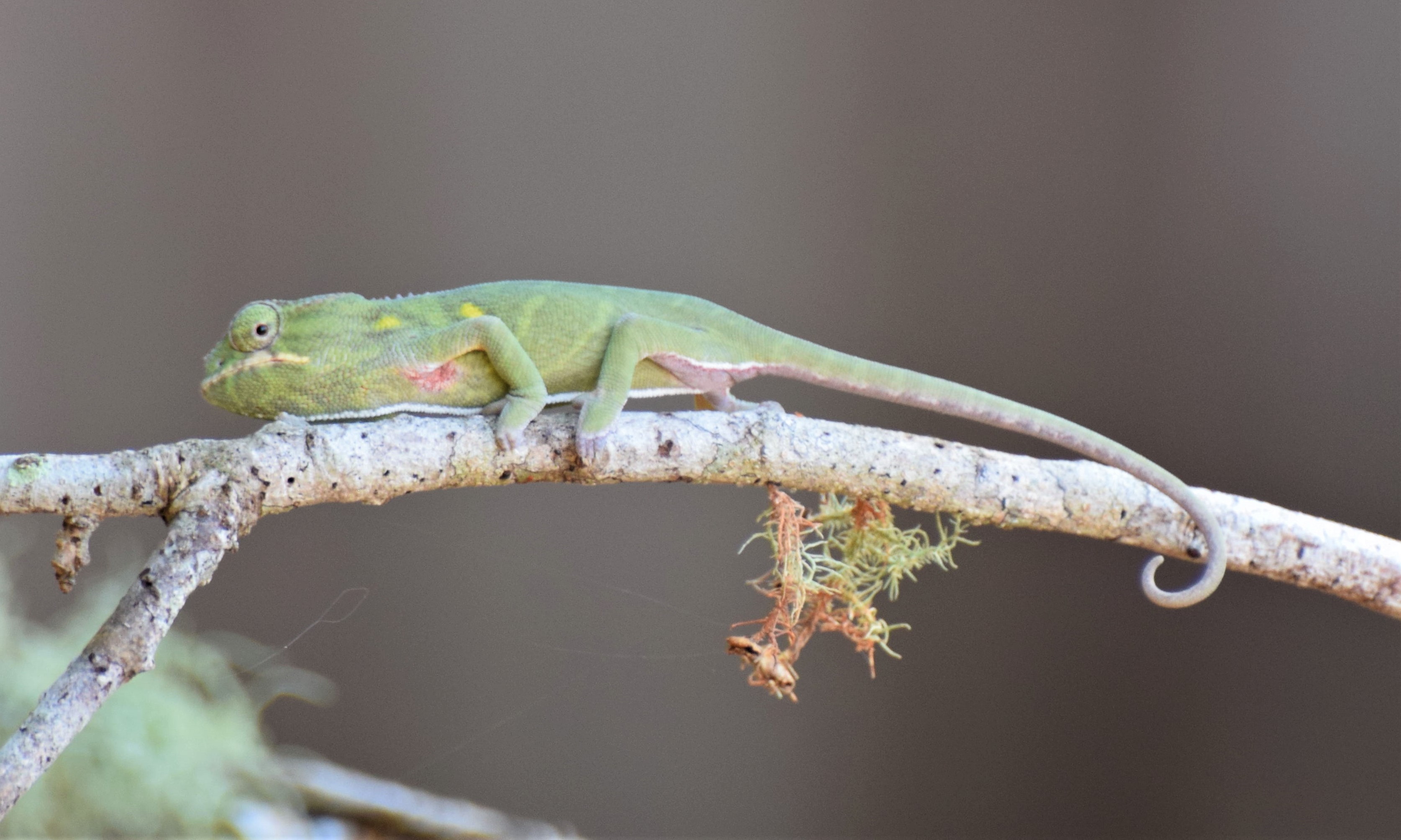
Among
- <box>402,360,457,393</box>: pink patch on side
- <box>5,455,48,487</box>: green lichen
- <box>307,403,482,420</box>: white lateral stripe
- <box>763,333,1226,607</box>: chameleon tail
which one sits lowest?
<box>5,455,48,487</box>: green lichen

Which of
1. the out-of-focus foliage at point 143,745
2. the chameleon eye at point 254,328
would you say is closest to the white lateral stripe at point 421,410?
the chameleon eye at point 254,328

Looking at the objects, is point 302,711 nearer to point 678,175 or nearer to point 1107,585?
point 678,175

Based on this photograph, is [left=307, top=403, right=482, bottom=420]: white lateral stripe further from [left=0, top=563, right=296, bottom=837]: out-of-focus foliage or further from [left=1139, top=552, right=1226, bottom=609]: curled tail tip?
[left=0, top=563, right=296, bottom=837]: out-of-focus foliage

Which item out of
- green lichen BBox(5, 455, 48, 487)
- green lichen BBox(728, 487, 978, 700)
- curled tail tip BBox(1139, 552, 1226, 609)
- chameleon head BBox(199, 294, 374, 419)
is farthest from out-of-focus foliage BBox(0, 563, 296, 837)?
curled tail tip BBox(1139, 552, 1226, 609)

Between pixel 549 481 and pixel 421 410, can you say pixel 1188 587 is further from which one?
pixel 421 410

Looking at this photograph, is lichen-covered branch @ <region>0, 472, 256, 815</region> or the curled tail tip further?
the curled tail tip

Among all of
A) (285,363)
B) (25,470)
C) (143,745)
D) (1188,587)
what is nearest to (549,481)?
(285,363)
